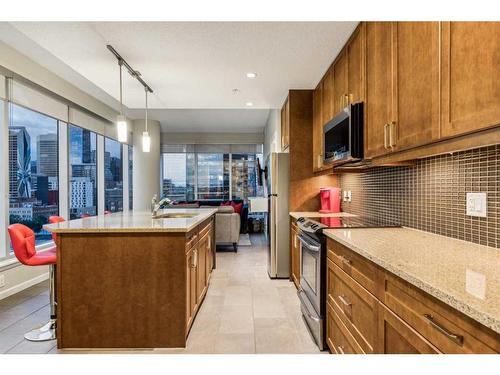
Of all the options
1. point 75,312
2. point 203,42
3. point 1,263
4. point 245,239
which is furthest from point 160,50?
point 245,239

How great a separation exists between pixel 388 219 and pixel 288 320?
4.08 ft

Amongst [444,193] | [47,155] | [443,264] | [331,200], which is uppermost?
[47,155]

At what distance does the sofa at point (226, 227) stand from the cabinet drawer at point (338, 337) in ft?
12.1

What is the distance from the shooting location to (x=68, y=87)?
4.58 m

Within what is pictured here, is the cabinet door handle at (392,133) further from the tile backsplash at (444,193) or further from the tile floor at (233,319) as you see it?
the tile floor at (233,319)

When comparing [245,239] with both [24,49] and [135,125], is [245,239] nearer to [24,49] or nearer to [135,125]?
[135,125]

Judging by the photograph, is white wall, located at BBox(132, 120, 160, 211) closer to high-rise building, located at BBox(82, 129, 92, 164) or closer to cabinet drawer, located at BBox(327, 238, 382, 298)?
high-rise building, located at BBox(82, 129, 92, 164)

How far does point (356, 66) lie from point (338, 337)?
194 cm

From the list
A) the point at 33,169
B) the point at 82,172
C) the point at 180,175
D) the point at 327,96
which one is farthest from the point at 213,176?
the point at 327,96

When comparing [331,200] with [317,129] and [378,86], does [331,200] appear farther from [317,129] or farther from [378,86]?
[378,86]

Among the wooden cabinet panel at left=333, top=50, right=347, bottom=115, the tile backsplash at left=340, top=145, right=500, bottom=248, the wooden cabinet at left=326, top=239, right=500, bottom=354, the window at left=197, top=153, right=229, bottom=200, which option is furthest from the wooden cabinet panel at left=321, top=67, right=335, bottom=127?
the window at left=197, top=153, right=229, bottom=200

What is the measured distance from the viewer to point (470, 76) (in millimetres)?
1141

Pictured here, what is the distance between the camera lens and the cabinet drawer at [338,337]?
1.65 meters

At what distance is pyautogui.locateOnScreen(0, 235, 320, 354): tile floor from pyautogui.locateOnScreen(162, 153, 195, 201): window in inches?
201
